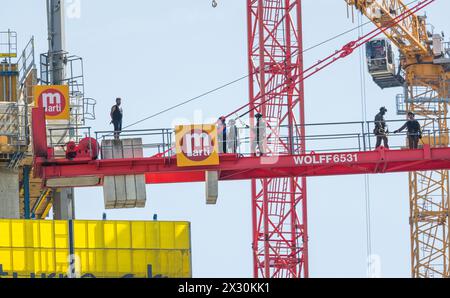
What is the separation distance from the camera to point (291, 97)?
265ft

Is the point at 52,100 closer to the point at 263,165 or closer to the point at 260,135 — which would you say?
the point at 263,165

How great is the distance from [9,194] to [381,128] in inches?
715

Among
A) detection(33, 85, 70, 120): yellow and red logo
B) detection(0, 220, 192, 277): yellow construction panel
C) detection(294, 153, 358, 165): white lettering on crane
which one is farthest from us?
detection(33, 85, 70, 120): yellow and red logo

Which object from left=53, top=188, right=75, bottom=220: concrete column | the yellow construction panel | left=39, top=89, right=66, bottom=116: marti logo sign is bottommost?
the yellow construction panel

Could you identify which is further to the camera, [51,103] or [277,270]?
[277,270]

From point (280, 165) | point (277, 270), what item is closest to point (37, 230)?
point (280, 165)

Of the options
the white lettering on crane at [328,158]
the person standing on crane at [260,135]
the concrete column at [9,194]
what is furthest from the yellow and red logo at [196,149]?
the concrete column at [9,194]

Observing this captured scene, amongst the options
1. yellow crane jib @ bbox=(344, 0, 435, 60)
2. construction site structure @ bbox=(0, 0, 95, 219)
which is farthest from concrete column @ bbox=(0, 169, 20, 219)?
yellow crane jib @ bbox=(344, 0, 435, 60)

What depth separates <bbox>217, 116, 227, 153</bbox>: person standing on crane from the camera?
5228 centimetres

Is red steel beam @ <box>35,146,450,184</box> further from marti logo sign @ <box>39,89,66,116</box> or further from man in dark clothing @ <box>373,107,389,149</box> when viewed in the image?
marti logo sign @ <box>39,89,66,116</box>

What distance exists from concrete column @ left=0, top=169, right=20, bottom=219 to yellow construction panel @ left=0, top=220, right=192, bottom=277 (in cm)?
633
